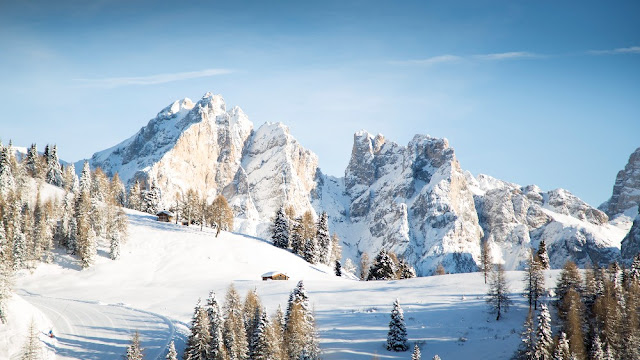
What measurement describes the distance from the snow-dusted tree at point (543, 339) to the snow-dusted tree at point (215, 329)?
30031 mm

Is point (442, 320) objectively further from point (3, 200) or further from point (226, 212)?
point (3, 200)

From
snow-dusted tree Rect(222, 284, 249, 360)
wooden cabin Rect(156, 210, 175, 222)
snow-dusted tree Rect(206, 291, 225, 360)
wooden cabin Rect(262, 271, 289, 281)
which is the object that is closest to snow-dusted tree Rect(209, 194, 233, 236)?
wooden cabin Rect(156, 210, 175, 222)

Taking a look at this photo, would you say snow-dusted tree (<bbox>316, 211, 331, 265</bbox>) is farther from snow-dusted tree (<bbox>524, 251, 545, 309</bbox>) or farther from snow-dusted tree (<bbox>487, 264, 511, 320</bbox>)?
snow-dusted tree (<bbox>524, 251, 545, 309</bbox>)

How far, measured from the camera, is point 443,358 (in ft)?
171

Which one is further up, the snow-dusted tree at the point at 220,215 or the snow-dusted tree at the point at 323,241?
the snow-dusted tree at the point at 220,215

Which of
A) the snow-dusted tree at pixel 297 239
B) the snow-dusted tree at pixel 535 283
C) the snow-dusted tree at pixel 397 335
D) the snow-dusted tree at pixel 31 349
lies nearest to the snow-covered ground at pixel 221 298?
the snow-dusted tree at pixel 397 335

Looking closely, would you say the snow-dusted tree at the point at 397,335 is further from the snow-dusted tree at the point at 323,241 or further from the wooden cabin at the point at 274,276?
the snow-dusted tree at the point at 323,241

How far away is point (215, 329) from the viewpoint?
167 ft

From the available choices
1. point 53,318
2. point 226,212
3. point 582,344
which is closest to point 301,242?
point 226,212

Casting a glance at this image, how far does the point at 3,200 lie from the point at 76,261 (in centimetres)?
1607

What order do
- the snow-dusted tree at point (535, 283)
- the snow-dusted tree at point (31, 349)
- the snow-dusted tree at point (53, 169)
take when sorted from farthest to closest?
the snow-dusted tree at point (53, 169) < the snow-dusted tree at point (535, 283) < the snow-dusted tree at point (31, 349)

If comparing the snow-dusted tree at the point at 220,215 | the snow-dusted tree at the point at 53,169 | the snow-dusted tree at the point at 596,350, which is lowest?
the snow-dusted tree at the point at 596,350

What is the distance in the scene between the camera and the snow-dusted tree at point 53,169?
12184 cm

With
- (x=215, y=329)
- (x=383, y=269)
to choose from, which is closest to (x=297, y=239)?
(x=383, y=269)
